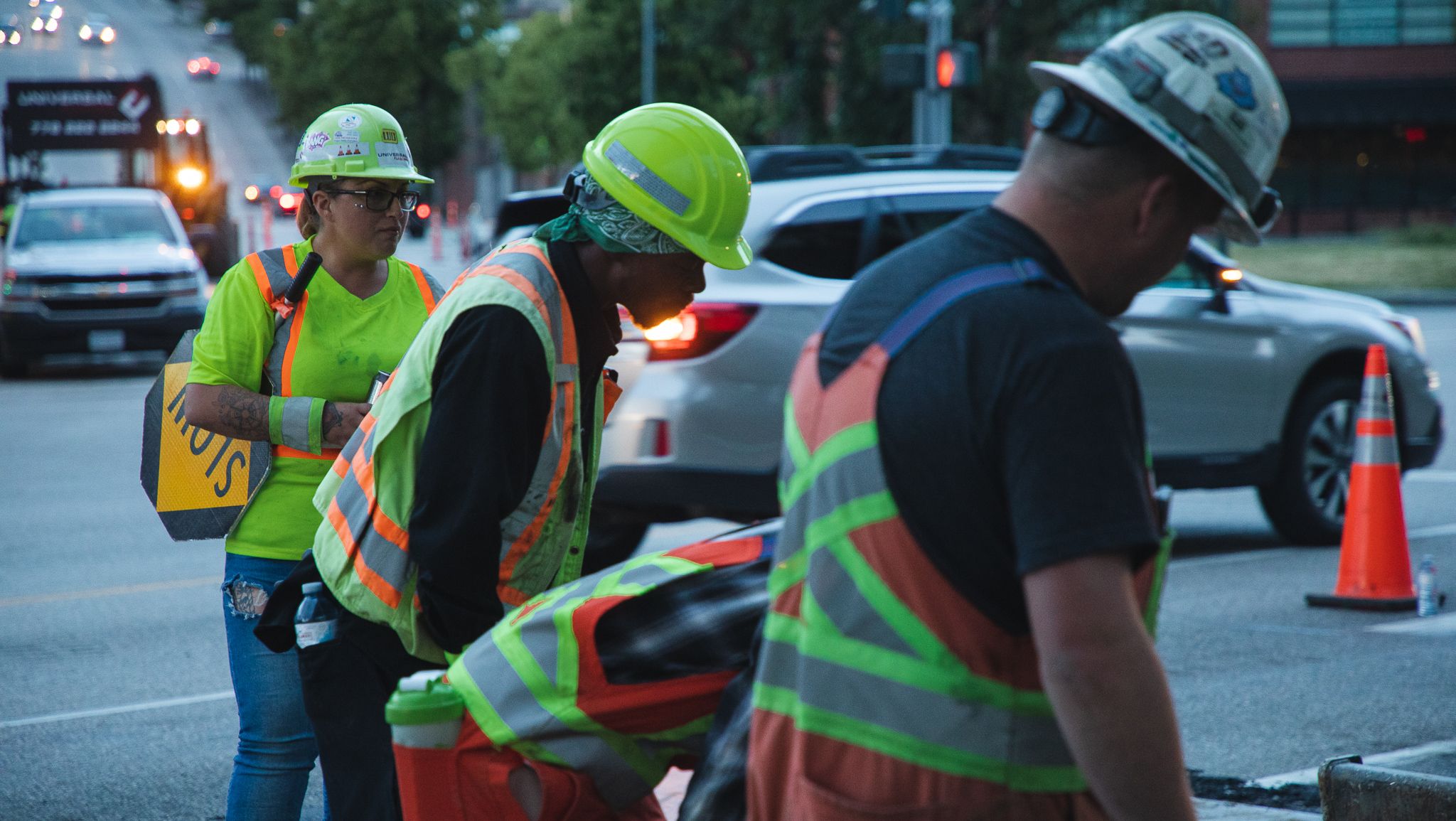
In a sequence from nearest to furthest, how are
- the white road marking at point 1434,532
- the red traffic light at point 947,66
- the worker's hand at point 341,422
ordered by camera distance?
1. the worker's hand at point 341,422
2. the white road marking at point 1434,532
3. the red traffic light at point 947,66

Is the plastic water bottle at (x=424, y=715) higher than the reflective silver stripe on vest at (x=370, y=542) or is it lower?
lower

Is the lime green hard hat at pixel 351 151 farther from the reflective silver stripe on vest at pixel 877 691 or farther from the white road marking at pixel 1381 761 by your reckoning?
the white road marking at pixel 1381 761

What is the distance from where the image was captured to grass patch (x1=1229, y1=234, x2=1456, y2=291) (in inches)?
1347

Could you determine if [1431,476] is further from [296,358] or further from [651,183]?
[651,183]

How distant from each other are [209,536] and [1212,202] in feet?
8.48

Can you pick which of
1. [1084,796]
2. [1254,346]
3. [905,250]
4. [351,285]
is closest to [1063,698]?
[1084,796]

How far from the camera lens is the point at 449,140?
85.4m

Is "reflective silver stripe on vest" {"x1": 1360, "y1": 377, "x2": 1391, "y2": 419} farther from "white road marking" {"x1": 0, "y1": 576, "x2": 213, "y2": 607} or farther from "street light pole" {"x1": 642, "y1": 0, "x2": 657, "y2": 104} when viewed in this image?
"street light pole" {"x1": 642, "y1": 0, "x2": 657, "y2": 104}

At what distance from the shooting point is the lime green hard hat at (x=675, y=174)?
2.82 m

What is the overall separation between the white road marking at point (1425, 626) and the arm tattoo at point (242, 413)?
5279mm

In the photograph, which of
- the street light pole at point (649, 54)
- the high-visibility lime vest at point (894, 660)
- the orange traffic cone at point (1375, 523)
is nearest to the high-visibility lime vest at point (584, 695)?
the high-visibility lime vest at point (894, 660)

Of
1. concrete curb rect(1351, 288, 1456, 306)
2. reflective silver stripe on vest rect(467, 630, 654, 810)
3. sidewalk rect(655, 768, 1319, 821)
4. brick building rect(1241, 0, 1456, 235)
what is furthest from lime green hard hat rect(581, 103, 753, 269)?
brick building rect(1241, 0, 1456, 235)

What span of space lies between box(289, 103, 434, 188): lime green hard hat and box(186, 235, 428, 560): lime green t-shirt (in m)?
0.23

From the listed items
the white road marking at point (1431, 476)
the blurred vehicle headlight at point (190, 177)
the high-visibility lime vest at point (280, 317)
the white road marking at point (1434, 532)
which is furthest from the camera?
the blurred vehicle headlight at point (190, 177)
